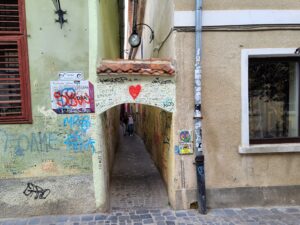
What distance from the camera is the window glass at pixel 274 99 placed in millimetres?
5602

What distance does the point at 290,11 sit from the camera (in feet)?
17.5

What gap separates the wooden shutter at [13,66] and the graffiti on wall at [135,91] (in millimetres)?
1259

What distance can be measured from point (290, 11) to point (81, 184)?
497 centimetres

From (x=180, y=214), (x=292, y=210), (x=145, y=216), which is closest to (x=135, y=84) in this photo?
(x=145, y=216)

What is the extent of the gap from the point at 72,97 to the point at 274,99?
3.90m

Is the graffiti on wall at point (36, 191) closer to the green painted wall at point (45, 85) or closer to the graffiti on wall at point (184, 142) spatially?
the green painted wall at point (45, 85)

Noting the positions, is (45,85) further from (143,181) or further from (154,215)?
(143,181)

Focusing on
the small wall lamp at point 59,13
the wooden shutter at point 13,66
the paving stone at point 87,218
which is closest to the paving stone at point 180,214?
the paving stone at point 87,218

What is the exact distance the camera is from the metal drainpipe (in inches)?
202

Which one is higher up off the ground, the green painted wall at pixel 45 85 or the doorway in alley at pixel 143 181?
the green painted wall at pixel 45 85

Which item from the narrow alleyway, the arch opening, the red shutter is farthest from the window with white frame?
the red shutter

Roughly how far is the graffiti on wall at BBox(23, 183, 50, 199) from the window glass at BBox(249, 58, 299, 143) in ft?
13.0

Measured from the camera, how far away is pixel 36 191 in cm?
509

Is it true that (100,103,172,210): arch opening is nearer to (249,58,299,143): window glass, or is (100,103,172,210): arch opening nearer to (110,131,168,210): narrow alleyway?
(110,131,168,210): narrow alleyway
